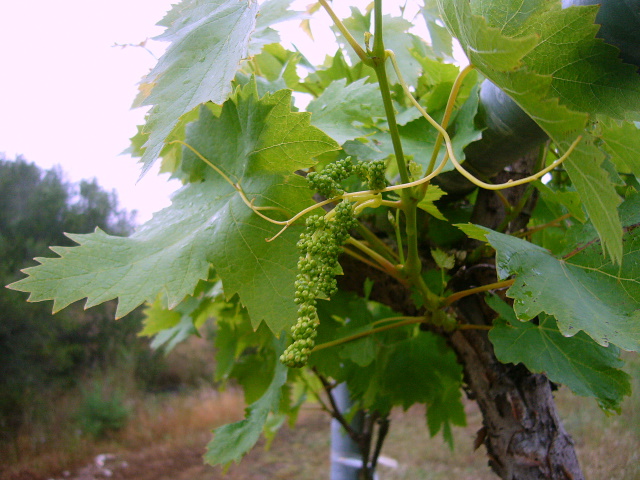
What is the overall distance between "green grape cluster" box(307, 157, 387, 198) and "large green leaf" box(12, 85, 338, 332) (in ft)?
0.15

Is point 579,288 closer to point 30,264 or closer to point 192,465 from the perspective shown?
point 30,264

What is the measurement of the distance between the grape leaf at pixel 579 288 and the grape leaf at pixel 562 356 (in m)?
0.08

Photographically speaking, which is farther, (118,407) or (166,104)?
(118,407)

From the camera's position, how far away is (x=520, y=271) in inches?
14.9

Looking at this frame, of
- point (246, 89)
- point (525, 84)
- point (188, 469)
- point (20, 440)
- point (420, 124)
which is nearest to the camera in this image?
point (525, 84)

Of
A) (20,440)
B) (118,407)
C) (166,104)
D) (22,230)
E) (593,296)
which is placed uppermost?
(22,230)

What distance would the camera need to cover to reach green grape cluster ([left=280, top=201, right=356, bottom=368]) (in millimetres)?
313

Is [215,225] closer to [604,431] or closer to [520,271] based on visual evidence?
[520,271]

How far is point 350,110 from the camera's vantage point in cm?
50

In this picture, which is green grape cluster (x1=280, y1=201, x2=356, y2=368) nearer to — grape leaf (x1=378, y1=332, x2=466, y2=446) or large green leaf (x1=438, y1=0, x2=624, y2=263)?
large green leaf (x1=438, y1=0, x2=624, y2=263)

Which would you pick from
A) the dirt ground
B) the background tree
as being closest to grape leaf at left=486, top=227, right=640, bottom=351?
the background tree

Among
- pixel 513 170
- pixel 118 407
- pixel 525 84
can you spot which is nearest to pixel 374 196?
pixel 525 84

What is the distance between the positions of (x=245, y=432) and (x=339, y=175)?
427mm

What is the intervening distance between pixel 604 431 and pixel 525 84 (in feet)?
2.30
